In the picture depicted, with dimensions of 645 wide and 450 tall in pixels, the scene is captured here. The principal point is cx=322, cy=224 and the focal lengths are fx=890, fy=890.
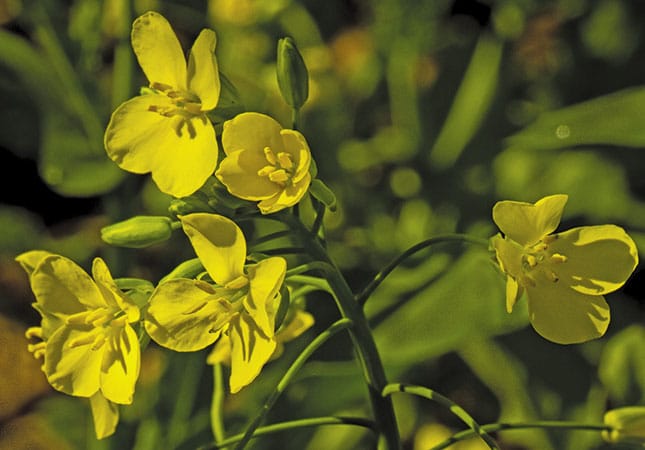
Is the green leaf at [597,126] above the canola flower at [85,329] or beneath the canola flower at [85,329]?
beneath

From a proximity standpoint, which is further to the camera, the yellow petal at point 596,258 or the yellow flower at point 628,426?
the yellow flower at point 628,426

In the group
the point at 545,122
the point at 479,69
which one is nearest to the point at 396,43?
the point at 479,69

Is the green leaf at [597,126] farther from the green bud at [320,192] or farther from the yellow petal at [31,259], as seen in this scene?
the yellow petal at [31,259]

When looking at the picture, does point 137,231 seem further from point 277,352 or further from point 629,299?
point 629,299

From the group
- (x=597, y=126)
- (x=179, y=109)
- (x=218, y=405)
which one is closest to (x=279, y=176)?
(x=179, y=109)

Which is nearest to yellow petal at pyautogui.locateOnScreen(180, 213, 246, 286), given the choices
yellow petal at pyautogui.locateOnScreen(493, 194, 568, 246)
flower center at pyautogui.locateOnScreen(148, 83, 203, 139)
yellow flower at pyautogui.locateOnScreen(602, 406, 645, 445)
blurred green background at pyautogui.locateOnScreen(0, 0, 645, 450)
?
flower center at pyautogui.locateOnScreen(148, 83, 203, 139)

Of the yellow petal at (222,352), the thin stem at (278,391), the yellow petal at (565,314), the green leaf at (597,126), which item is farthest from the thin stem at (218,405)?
the green leaf at (597,126)

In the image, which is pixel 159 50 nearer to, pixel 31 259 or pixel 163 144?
pixel 163 144
